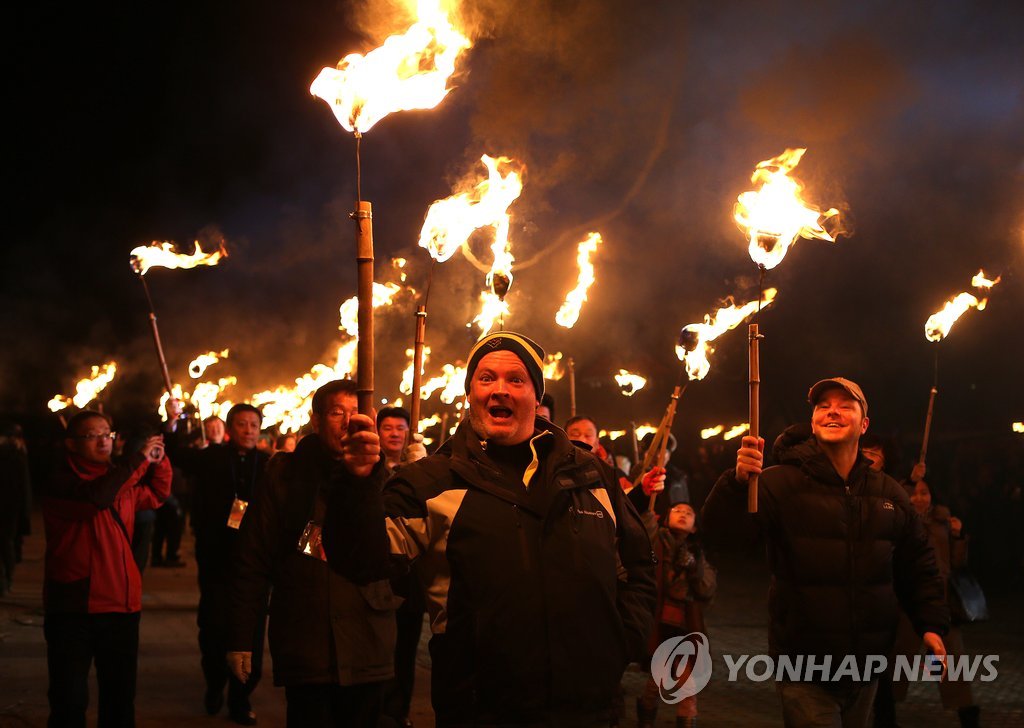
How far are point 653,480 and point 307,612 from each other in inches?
107

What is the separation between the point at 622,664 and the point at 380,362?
27.2 meters

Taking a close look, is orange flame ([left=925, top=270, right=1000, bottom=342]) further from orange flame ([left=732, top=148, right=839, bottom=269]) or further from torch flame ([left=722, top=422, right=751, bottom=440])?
torch flame ([left=722, top=422, right=751, bottom=440])

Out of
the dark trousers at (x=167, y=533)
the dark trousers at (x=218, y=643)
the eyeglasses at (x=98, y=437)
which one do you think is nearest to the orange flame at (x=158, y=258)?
the eyeglasses at (x=98, y=437)

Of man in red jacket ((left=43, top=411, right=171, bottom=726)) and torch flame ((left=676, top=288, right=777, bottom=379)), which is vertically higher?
torch flame ((left=676, top=288, right=777, bottom=379))

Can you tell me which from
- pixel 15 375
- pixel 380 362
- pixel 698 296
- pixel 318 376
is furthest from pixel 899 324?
pixel 15 375

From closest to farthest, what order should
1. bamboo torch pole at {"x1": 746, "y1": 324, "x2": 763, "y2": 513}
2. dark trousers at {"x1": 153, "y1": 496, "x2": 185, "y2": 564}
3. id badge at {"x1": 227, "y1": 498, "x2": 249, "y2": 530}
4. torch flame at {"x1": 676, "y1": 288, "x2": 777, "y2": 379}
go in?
bamboo torch pole at {"x1": 746, "y1": 324, "x2": 763, "y2": 513} → id badge at {"x1": 227, "y1": 498, "x2": 249, "y2": 530} → torch flame at {"x1": 676, "y1": 288, "x2": 777, "y2": 379} → dark trousers at {"x1": 153, "y1": 496, "x2": 185, "y2": 564}

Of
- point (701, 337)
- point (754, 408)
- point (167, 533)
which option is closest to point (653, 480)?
point (701, 337)

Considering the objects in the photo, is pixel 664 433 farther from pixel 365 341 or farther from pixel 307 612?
pixel 365 341

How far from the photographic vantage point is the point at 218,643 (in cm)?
710

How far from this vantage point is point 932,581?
464 centimetres

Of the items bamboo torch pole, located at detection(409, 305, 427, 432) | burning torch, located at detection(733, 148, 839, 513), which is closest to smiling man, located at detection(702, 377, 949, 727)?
burning torch, located at detection(733, 148, 839, 513)

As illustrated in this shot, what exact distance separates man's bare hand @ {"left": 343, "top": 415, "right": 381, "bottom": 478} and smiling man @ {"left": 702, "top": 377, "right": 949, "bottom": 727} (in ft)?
6.25

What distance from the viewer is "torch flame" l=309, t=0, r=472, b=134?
380 centimetres

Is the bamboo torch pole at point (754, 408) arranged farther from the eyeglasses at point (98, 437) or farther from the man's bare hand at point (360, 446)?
the eyeglasses at point (98, 437)
